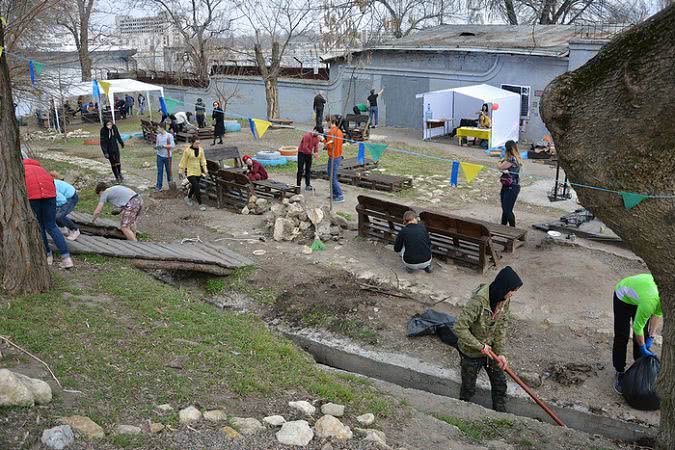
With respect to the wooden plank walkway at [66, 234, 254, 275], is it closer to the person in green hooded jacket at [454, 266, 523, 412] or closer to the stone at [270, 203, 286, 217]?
the stone at [270, 203, 286, 217]

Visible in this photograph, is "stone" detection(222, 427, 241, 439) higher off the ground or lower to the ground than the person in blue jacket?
lower

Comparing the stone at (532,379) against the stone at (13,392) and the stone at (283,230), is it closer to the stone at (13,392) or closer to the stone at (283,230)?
the stone at (13,392)

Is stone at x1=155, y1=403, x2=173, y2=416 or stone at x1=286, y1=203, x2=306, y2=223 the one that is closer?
stone at x1=155, y1=403, x2=173, y2=416

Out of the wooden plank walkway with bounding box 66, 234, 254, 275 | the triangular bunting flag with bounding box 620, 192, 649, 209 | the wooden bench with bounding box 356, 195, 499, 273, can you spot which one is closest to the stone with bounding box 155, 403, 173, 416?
the triangular bunting flag with bounding box 620, 192, 649, 209

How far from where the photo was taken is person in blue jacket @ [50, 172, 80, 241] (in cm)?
834

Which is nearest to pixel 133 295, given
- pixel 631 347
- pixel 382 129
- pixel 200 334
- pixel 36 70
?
pixel 200 334

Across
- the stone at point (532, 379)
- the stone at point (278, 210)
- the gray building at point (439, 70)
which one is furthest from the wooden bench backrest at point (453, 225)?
the gray building at point (439, 70)

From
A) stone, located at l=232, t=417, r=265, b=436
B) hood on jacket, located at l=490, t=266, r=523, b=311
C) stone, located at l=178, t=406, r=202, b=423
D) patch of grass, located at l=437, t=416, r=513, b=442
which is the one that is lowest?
patch of grass, located at l=437, t=416, r=513, b=442

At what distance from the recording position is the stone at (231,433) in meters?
4.16

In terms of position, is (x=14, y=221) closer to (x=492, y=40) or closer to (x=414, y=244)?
(x=414, y=244)

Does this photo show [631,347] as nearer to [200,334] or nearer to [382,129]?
[200,334]

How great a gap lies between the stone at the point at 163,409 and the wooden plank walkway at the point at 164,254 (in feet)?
13.1

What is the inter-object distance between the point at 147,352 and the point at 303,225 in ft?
17.3

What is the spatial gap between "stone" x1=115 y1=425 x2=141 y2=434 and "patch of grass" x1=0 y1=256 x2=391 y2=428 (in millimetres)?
123
